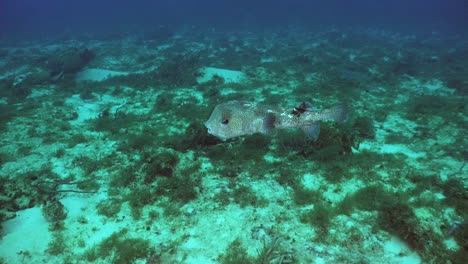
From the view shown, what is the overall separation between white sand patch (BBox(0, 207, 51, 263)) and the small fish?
14.2 ft

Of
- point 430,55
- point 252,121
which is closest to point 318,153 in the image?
point 252,121

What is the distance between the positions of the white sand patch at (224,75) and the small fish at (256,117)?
39.2ft

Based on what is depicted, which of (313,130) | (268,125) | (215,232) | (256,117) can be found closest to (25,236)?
(215,232)

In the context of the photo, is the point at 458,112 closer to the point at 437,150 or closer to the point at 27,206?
the point at 437,150

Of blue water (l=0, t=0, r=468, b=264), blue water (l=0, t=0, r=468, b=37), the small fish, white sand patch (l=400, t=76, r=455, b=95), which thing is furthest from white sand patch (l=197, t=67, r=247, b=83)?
blue water (l=0, t=0, r=468, b=37)

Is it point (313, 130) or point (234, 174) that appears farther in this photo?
point (234, 174)

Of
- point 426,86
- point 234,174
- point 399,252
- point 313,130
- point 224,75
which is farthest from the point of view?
point 224,75

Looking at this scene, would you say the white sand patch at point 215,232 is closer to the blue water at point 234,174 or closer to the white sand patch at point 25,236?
the blue water at point 234,174

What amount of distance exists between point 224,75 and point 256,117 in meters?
13.6

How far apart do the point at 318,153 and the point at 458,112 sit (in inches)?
342

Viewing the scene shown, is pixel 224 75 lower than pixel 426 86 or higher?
lower

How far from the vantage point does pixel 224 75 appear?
1830 centimetres

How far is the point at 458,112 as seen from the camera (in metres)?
12.6

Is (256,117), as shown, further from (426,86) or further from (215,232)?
(426,86)
